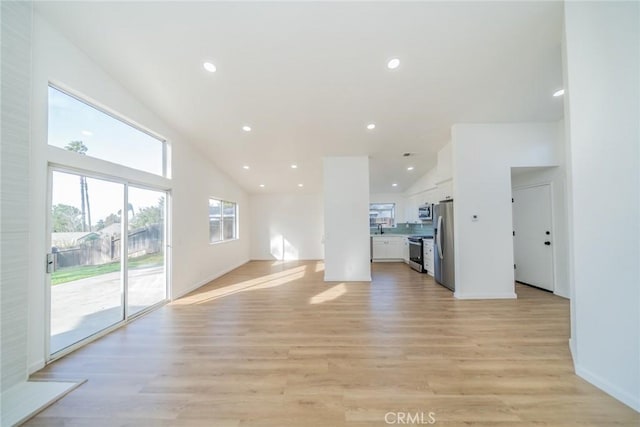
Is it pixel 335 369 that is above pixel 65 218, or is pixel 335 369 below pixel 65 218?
below

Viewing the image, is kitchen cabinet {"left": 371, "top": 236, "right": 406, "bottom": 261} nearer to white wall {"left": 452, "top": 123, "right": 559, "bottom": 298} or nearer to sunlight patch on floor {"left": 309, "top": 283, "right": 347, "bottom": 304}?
sunlight patch on floor {"left": 309, "top": 283, "right": 347, "bottom": 304}

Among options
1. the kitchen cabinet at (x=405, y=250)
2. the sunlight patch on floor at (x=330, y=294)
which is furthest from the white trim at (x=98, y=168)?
the kitchen cabinet at (x=405, y=250)

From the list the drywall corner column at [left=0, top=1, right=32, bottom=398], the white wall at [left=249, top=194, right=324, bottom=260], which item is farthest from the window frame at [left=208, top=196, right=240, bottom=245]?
the drywall corner column at [left=0, top=1, right=32, bottom=398]

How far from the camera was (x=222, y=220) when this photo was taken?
6426 millimetres

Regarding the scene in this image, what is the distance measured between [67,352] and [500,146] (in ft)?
21.4

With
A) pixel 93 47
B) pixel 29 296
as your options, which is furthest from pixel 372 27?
pixel 29 296

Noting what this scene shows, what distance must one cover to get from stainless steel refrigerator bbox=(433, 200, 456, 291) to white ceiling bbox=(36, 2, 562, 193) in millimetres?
1490

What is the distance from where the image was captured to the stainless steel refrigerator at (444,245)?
4211 millimetres

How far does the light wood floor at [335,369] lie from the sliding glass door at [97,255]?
1.03 feet

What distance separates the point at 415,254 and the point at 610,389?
4.60 meters

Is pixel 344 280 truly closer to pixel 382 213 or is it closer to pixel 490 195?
pixel 490 195

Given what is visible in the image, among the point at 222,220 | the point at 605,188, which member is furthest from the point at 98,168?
the point at 605,188

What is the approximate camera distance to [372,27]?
230cm

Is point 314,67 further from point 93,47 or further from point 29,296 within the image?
point 29,296
